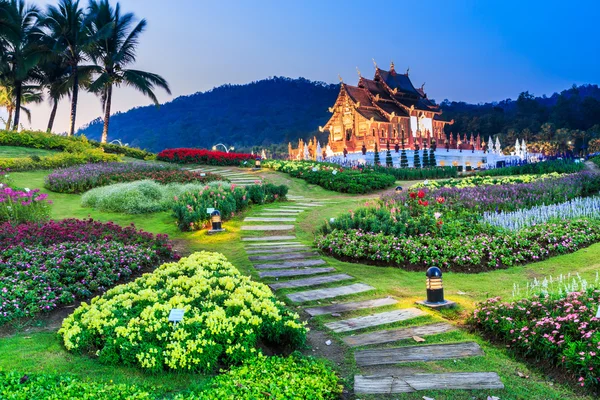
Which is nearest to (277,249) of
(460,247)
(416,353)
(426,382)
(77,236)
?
(460,247)

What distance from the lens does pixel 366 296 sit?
21.1ft

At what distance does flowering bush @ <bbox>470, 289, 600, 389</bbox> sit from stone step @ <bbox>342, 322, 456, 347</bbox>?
1.44 ft

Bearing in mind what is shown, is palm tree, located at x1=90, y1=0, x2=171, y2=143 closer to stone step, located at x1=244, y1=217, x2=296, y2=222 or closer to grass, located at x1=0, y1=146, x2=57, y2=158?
grass, located at x1=0, y1=146, x2=57, y2=158

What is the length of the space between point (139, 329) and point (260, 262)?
3858mm

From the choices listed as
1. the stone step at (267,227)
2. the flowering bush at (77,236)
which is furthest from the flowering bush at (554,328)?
the stone step at (267,227)

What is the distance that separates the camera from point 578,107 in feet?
220

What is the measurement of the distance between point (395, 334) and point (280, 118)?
3044 inches

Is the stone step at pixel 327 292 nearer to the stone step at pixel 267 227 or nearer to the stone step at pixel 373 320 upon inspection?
the stone step at pixel 373 320

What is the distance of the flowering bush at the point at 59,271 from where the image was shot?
5.60 meters

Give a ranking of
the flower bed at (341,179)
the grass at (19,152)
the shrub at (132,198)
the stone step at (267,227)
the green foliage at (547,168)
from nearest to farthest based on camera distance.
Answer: the stone step at (267,227), the shrub at (132,198), the flower bed at (341,179), the green foliage at (547,168), the grass at (19,152)

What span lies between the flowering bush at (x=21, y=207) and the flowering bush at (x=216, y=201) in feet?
9.41

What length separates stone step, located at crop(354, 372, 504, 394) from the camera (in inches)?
153

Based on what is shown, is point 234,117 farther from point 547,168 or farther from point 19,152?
point 547,168

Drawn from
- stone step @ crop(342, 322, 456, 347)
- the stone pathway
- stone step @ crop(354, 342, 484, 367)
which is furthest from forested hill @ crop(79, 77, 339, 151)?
stone step @ crop(354, 342, 484, 367)
